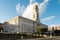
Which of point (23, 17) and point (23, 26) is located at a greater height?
point (23, 17)

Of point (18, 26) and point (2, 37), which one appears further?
point (18, 26)

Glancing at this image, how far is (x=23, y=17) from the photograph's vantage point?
73.9 metres

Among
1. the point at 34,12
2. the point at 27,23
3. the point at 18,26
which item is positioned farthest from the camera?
the point at 34,12

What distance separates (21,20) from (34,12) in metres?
16.3

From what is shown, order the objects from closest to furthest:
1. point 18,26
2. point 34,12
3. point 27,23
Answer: point 18,26 → point 27,23 → point 34,12

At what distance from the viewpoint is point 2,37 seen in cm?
2667

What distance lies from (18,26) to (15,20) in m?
3.65

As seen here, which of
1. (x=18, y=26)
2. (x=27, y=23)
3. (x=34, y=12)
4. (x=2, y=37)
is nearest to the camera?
(x=2, y=37)

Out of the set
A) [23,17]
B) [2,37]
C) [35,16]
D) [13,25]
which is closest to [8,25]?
[13,25]

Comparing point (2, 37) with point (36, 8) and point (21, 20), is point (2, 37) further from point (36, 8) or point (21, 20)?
point (36, 8)

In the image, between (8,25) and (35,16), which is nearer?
(8,25)

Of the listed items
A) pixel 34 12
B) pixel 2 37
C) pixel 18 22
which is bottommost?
pixel 2 37

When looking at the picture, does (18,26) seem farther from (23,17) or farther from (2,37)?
(2,37)

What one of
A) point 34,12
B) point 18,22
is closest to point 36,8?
point 34,12
